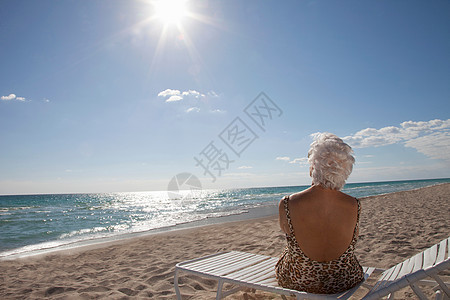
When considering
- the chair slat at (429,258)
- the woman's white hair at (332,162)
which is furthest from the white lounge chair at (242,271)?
the woman's white hair at (332,162)

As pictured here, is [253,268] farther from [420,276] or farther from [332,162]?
[420,276]

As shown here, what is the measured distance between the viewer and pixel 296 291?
6.62 feet

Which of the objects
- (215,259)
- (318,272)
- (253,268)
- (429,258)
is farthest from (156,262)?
(429,258)

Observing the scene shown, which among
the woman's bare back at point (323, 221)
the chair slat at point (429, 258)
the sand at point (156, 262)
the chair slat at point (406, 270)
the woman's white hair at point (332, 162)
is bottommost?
the sand at point (156, 262)

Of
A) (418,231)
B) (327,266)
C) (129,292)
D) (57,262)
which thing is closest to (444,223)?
(418,231)

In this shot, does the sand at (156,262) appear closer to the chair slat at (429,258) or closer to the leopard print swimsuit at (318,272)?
the leopard print swimsuit at (318,272)

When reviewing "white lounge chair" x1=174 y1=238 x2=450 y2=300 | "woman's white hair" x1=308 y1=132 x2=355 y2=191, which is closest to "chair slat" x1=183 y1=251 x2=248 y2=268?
"white lounge chair" x1=174 y1=238 x2=450 y2=300

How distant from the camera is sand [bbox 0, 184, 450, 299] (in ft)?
12.2

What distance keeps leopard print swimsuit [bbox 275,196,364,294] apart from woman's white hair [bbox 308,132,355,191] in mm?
302

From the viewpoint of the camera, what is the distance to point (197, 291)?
359 centimetres

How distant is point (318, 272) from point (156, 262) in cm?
368

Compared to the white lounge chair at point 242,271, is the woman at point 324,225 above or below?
above

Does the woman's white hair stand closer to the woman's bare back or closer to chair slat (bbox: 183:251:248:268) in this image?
the woman's bare back

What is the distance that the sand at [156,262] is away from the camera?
12.2 feet
